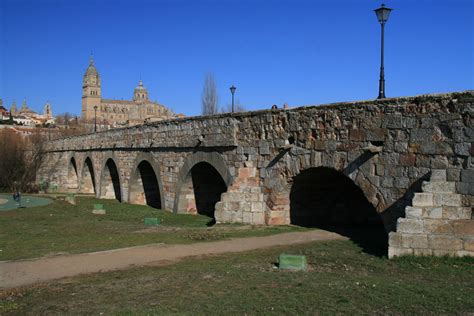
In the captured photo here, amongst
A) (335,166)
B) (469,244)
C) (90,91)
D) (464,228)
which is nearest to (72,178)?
(335,166)

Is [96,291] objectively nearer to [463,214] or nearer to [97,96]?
[463,214]

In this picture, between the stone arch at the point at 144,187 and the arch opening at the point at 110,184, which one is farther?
the arch opening at the point at 110,184

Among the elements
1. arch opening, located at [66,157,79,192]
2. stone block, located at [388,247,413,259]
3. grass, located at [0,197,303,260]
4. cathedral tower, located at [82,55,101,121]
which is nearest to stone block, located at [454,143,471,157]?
stone block, located at [388,247,413,259]

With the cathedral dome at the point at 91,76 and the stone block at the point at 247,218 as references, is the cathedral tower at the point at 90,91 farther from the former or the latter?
the stone block at the point at 247,218

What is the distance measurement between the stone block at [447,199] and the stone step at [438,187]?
112 mm

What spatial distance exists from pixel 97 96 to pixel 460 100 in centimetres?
13175

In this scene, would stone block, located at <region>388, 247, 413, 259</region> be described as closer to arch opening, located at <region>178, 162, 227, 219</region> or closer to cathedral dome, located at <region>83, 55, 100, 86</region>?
arch opening, located at <region>178, 162, 227, 219</region>

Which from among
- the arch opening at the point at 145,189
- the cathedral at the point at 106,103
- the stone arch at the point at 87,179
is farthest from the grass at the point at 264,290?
the cathedral at the point at 106,103

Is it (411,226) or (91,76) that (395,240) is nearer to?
(411,226)

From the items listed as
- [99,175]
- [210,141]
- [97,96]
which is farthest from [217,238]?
[97,96]

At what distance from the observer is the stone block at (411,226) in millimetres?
7793

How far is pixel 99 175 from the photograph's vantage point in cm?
2747

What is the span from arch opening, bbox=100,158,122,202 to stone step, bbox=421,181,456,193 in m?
20.7

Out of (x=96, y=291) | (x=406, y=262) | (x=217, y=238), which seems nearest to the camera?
(x=96, y=291)
